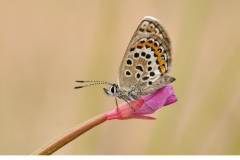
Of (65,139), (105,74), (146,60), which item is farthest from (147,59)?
(105,74)

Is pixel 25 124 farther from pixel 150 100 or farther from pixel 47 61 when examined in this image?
pixel 150 100

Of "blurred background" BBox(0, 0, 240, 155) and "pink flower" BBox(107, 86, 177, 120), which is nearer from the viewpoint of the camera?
"pink flower" BBox(107, 86, 177, 120)

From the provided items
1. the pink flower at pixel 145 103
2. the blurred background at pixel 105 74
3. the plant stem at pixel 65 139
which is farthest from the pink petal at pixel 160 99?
the blurred background at pixel 105 74

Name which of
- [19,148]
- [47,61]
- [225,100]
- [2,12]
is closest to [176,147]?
[225,100]

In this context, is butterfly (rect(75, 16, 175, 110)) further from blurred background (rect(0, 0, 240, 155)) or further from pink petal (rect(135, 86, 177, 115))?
blurred background (rect(0, 0, 240, 155))

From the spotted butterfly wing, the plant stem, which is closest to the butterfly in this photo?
the spotted butterfly wing

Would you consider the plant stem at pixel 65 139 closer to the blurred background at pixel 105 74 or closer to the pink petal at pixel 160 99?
the pink petal at pixel 160 99

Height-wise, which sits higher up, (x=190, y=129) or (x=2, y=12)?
(x=2, y=12)
